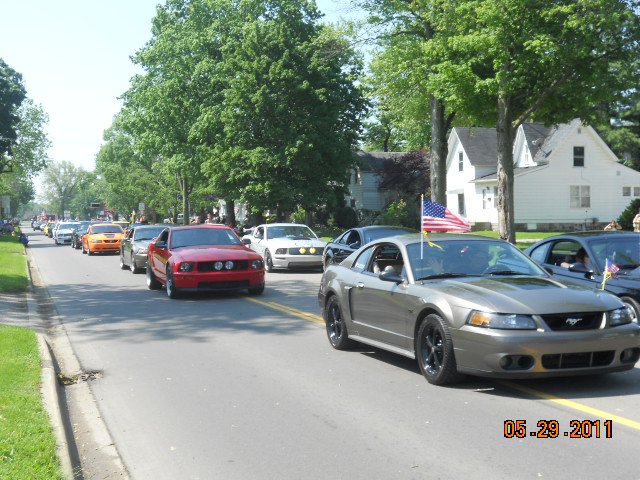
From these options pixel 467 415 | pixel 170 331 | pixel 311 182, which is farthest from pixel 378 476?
pixel 311 182

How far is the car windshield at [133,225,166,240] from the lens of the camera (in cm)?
2397

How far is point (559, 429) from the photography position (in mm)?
5758

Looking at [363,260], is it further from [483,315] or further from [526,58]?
[526,58]

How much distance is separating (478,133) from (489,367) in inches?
1992

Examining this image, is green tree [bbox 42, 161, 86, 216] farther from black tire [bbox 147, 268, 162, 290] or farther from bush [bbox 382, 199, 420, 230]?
black tire [bbox 147, 268, 162, 290]

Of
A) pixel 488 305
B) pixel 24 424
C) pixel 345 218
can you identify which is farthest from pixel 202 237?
pixel 345 218

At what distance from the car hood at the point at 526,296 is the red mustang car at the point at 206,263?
8437 millimetres

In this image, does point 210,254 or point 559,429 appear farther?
point 210,254

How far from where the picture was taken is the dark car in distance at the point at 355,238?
18.2m

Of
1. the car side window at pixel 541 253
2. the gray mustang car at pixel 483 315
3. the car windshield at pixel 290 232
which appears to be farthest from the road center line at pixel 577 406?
the car windshield at pixel 290 232

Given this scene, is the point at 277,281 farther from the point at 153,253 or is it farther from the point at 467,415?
the point at 467,415

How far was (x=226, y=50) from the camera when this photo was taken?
4419 centimetres

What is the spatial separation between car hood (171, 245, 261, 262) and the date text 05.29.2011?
10144 mm

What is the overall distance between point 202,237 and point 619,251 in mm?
9295
